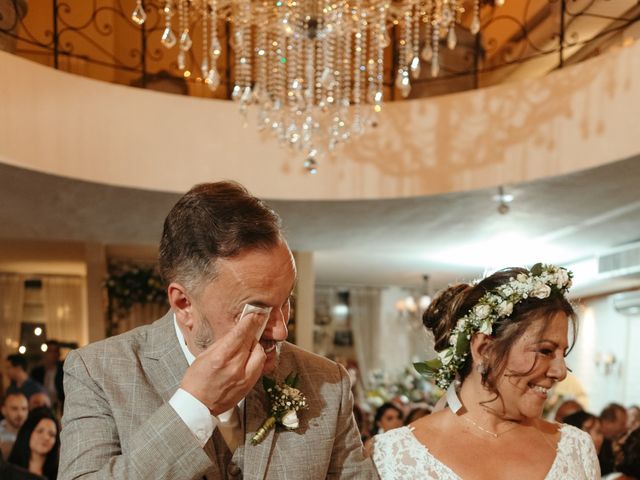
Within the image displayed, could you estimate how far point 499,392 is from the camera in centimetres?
218

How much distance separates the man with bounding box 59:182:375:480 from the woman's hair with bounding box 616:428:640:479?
7.14 feet

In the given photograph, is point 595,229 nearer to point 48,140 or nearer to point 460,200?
point 460,200

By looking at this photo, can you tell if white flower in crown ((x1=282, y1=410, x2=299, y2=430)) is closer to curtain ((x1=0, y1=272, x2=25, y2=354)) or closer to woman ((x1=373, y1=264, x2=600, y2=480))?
woman ((x1=373, y1=264, x2=600, y2=480))

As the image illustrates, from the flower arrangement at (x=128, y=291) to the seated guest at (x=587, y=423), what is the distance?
19.0 feet

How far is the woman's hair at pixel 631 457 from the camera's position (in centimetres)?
346

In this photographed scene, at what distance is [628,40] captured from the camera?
5094 millimetres

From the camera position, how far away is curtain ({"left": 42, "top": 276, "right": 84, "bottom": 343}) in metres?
11.9

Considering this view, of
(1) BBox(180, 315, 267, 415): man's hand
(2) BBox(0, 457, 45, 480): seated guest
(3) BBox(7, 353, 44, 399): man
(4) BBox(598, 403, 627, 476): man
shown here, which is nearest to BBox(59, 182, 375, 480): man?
(1) BBox(180, 315, 267, 415): man's hand

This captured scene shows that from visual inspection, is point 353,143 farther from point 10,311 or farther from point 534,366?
point 10,311

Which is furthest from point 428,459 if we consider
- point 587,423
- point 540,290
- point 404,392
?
point 404,392

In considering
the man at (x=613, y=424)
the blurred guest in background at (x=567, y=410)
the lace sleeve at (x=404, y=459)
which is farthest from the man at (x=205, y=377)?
the man at (x=613, y=424)

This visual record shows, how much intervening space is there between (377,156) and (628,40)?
2.06 m

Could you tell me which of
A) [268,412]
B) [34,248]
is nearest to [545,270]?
[268,412]

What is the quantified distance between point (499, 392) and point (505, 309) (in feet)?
0.81
